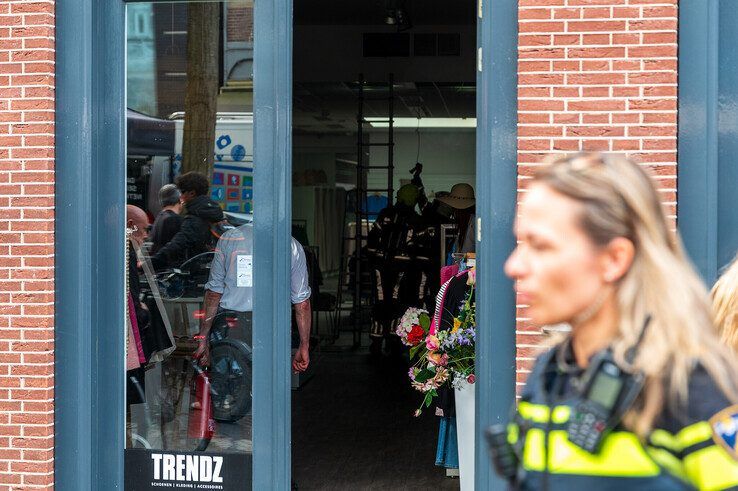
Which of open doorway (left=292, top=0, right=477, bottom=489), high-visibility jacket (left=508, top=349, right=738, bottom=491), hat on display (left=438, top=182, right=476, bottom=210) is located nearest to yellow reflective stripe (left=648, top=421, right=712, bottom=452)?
high-visibility jacket (left=508, top=349, right=738, bottom=491)

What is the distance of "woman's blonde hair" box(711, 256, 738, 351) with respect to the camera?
2588 millimetres

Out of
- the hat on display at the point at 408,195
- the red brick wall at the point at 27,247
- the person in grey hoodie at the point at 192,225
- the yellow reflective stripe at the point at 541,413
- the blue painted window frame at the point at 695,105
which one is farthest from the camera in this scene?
the hat on display at the point at 408,195

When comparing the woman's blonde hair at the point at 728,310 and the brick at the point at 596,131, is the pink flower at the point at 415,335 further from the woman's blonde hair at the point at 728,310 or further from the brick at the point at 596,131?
the woman's blonde hair at the point at 728,310

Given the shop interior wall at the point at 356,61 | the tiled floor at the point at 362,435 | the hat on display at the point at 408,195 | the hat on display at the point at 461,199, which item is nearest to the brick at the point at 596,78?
the tiled floor at the point at 362,435

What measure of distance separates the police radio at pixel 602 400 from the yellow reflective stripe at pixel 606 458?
0.08ft

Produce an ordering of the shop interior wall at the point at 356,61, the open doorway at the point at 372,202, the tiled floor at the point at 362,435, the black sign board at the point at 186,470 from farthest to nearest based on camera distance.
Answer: the shop interior wall at the point at 356,61 < the open doorway at the point at 372,202 < the tiled floor at the point at 362,435 < the black sign board at the point at 186,470

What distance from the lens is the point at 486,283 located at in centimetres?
505

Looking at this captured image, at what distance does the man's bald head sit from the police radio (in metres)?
4.32

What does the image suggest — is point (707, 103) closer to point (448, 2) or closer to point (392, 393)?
point (392, 393)

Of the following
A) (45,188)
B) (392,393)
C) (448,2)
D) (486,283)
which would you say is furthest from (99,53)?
(448,2)

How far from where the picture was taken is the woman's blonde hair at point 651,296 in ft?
5.29

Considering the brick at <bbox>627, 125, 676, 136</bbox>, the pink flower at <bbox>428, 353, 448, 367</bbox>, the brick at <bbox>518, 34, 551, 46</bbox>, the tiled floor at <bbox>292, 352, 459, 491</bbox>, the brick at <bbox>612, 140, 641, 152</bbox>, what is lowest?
the tiled floor at <bbox>292, 352, 459, 491</bbox>

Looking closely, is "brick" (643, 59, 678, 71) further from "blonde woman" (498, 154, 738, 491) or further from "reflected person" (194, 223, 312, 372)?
→ "blonde woman" (498, 154, 738, 491)

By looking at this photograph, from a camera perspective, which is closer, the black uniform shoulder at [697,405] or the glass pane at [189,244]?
the black uniform shoulder at [697,405]
